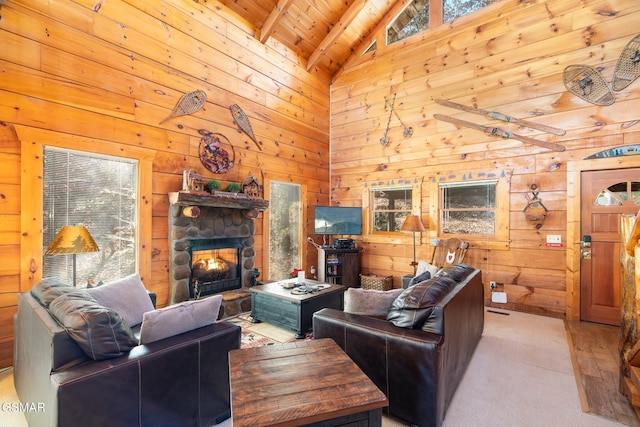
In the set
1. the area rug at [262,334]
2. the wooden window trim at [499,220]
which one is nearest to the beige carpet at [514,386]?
the area rug at [262,334]

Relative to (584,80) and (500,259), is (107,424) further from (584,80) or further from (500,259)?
(584,80)

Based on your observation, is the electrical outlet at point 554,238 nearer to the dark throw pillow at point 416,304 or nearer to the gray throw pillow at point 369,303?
the dark throw pillow at point 416,304

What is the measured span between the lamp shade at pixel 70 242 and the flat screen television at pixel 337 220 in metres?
3.38

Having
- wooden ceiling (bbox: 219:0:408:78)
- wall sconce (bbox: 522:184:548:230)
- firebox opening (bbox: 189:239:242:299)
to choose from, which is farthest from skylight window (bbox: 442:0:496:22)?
firebox opening (bbox: 189:239:242:299)

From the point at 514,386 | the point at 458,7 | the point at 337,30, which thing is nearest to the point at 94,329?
the point at 514,386

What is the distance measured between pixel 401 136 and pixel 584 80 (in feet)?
8.28

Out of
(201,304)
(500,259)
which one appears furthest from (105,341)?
(500,259)

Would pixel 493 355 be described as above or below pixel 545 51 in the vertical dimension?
below

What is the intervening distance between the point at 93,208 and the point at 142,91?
1464mm

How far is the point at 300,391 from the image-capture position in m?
1.26

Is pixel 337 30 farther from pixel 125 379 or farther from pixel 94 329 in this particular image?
pixel 125 379

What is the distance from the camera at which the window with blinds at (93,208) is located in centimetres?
281

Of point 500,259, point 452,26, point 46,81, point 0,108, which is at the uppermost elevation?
point 452,26

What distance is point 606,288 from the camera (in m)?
3.69
